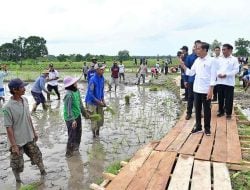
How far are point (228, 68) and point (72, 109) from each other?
12.9ft

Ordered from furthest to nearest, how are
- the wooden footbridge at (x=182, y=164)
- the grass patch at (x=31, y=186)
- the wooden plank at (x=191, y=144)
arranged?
the wooden plank at (x=191, y=144) < the grass patch at (x=31, y=186) < the wooden footbridge at (x=182, y=164)

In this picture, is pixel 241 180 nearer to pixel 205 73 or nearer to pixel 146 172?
pixel 146 172

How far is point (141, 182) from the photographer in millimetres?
4750

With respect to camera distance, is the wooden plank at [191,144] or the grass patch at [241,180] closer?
the grass patch at [241,180]

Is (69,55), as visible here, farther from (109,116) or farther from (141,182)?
(141,182)

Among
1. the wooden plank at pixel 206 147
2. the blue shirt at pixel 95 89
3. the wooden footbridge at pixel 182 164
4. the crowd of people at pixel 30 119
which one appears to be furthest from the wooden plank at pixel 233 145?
the blue shirt at pixel 95 89

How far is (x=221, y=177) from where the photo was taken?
4.87m

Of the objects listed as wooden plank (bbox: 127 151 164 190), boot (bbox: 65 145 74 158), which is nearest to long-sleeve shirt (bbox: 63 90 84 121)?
boot (bbox: 65 145 74 158)

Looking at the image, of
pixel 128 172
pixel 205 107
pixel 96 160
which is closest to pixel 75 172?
pixel 96 160

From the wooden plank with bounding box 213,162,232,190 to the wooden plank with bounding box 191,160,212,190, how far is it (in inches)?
3.4

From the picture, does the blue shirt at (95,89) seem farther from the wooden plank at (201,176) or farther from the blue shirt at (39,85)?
the blue shirt at (39,85)

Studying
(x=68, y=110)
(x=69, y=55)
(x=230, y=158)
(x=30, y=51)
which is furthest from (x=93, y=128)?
(x=30, y=51)

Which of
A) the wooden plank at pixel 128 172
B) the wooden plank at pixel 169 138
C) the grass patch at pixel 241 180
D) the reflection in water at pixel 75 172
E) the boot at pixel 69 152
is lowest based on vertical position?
the reflection in water at pixel 75 172

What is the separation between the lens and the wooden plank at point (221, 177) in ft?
15.0
